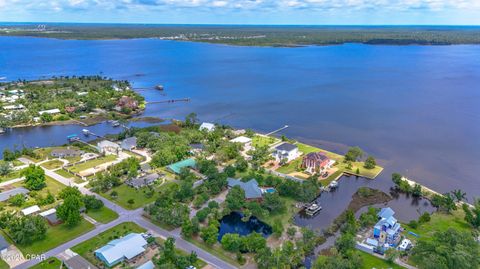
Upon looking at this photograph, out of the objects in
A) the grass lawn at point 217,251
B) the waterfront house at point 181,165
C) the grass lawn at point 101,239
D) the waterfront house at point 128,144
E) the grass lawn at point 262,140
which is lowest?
the grass lawn at point 217,251

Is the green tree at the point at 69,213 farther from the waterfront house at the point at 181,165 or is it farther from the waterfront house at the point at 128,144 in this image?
the waterfront house at the point at 128,144

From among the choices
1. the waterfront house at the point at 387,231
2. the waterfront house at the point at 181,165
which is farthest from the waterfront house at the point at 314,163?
the waterfront house at the point at 181,165

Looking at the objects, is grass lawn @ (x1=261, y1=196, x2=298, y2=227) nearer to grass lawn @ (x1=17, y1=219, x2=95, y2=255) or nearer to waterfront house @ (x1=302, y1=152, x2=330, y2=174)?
waterfront house @ (x1=302, y1=152, x2=330, y2=174)

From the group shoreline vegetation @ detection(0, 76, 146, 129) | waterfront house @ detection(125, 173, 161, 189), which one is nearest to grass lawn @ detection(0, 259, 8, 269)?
waterfront house @ detection(125, 173, 161, 189)

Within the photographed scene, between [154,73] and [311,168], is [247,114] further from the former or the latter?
[154,73]

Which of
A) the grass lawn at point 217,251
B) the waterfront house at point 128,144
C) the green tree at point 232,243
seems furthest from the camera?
the waterfront house at point 128,144

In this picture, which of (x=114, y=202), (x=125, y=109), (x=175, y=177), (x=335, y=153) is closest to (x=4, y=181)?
(x=114, y=202)

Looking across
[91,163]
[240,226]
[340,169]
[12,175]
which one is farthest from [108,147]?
[340,169]
